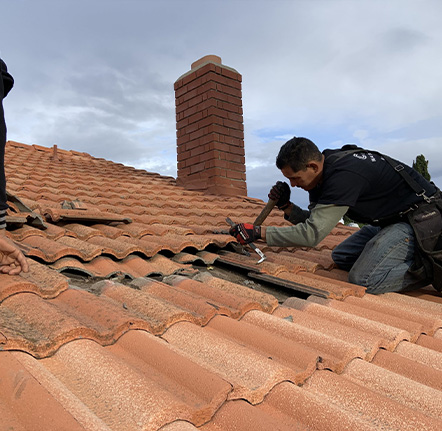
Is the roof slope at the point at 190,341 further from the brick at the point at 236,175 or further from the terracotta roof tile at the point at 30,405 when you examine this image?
the brick at the point at 236,175

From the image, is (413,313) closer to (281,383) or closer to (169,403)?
(281,383)

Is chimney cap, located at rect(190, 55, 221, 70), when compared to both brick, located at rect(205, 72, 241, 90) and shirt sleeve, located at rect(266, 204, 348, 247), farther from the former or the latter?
shirt sleeve, located at rect(266, 204, 348, 247)

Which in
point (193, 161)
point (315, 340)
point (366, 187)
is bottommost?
point (315, 340)

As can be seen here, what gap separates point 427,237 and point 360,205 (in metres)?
0.51

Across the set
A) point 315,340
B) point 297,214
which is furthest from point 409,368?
point 297,214

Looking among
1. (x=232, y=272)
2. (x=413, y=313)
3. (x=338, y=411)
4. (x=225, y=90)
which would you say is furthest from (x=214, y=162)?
(x=338, y=411)

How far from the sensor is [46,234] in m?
2.71

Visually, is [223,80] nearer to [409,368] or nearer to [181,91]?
[181,91]

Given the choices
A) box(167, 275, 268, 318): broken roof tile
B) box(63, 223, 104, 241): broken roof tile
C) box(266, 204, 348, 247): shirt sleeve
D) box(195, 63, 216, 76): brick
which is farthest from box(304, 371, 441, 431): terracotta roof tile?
box(195, 63, 216, 76): brick

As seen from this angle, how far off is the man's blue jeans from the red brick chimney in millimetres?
3320

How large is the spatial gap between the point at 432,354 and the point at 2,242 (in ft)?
6.16

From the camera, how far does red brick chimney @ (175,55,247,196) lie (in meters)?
6.24

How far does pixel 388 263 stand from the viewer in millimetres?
2926

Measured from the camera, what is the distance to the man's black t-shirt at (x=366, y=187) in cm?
275
